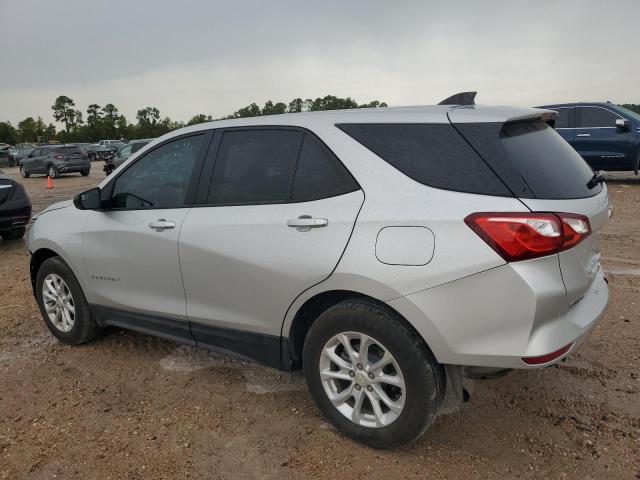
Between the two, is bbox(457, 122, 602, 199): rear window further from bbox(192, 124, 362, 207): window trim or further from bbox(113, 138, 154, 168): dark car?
bbox(113, 138, 154, 168): dark car

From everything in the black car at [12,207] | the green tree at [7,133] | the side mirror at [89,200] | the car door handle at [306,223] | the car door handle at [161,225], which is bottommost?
the black car at [12,207]

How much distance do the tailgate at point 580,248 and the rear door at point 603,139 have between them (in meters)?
10.9

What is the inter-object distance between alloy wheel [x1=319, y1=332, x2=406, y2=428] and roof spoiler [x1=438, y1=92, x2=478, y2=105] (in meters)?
1.45

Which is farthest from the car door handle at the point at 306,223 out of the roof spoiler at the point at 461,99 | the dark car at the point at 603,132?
the dark car at the point at 603,132

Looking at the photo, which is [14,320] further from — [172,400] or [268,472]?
[268,472]

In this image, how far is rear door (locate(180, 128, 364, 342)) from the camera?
8.87 feet

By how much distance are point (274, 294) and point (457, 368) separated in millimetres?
1007

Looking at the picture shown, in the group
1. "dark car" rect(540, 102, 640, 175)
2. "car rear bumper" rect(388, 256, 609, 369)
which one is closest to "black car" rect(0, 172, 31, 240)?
"car rear bumper" rect(388, 256, 609, 369)

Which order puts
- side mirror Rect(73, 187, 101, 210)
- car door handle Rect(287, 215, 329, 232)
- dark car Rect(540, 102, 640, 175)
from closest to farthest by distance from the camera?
1. car door handle Rect(287, 215, 329, 232)
2. side mirror Rect(73, 187, 101, 210)
3. dark car Rect(540, 102, 640, 175)

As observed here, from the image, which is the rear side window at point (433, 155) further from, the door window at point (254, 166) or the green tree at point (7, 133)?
the green tree at point (7, 133)

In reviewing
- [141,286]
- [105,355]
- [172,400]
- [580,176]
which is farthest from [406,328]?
[105,355]

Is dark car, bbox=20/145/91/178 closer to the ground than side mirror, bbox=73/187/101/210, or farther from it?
closer to the ground

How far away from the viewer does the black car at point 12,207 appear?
7820mm

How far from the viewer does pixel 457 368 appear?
2.55 meters
